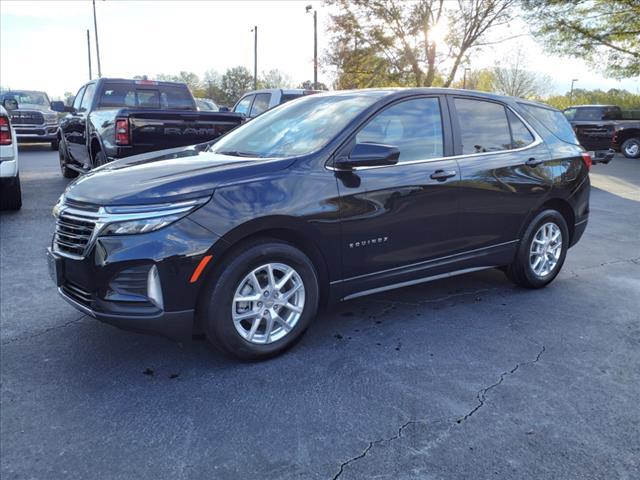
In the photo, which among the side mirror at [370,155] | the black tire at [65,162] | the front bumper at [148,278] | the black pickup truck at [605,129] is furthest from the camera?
the black pickup truck at [605,129]

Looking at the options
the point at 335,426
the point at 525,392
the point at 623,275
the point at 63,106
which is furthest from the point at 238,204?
the point at 63,106

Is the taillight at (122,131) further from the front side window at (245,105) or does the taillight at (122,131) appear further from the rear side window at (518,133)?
the front side window at (245,105)

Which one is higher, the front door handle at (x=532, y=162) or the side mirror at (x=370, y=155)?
the side mirror at (x=370, y=155)

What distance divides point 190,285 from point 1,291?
2.50m

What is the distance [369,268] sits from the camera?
3.80m

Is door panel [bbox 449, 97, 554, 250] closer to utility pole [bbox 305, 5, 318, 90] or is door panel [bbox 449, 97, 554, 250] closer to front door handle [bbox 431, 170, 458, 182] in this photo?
front door handle [bbox 431, 170, 458, 182]

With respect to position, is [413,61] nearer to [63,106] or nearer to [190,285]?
[63,106]

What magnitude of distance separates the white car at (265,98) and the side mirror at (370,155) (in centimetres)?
Result: 743

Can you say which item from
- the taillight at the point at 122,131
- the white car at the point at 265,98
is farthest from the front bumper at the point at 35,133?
the taillight at the point at 122,131

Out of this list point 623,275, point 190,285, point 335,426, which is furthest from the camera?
point 623,275

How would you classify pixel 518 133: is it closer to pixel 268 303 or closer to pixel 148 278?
pixel 268 303

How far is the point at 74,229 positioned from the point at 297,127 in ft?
5.62

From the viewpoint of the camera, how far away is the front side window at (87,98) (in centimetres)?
955

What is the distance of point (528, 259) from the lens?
4816 millimetres
